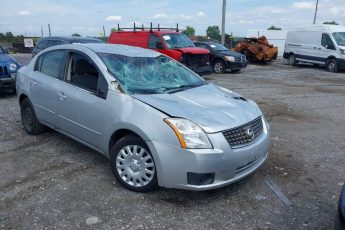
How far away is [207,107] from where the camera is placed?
391cm

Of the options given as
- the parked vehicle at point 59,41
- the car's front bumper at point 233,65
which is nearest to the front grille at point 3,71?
the parked vehicle at point 59,41

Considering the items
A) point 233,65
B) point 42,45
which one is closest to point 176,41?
point 233,65

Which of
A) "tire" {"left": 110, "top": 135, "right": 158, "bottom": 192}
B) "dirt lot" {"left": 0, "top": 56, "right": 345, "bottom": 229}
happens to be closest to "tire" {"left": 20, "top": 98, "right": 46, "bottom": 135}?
"dirt lot" {"left": 0, "top": 56, "right": 345, "bottom": 229}

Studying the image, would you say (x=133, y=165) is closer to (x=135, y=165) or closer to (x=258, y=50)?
(x=135, y=165)

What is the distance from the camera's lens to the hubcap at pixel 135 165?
12.3ft

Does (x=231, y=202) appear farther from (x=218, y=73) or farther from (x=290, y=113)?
(x=218, y=73)

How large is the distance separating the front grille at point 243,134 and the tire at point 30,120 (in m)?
3.36

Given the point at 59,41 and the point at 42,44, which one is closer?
the point at 59,41

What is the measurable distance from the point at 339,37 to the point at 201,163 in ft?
55.8

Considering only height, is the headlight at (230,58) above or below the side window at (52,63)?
below

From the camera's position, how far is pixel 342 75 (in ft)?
55.1

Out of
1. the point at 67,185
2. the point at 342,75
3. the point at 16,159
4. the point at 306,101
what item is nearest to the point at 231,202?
the point at 67,185

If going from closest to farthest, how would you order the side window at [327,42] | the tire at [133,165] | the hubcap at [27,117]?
the tire at [133,165] < the hubcap at [27,117] < the side window at [327,42]

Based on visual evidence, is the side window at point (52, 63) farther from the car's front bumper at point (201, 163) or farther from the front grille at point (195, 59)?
the front grille at point (195, 59)
